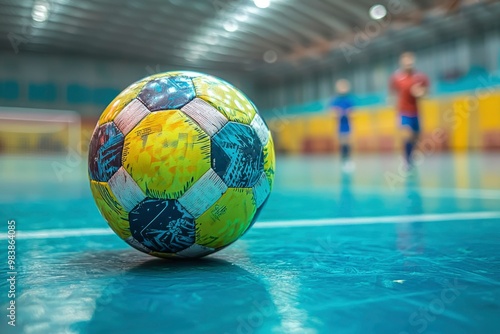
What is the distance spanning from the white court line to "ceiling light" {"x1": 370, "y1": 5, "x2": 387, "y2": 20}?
18.7 metres

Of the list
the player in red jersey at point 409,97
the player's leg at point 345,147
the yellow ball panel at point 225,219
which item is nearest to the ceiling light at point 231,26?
the player's leg at point 345,147

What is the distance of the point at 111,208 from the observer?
5.58 ft

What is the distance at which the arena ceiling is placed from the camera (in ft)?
66.7

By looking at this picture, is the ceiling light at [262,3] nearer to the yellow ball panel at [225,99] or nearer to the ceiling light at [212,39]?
the ceiling light at [212,39]

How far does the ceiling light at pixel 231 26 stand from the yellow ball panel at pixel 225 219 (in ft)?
71.3

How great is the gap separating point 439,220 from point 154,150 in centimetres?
190

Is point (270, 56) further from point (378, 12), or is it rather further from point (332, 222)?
point (332, 222)

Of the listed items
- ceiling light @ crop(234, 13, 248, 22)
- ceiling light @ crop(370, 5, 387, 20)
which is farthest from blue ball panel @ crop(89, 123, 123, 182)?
ceiling light @ crop(234, 13, 248, 22)

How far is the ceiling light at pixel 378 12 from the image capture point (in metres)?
20.1

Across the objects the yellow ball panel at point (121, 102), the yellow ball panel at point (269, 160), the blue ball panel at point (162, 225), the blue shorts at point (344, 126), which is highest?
the blue shorts at point (344, 126)

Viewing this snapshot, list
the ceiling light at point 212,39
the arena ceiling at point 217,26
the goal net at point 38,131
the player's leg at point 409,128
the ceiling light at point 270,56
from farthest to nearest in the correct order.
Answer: the goal net at point 38,131
the ceiling light at point 270,56
the ceiling light at point 212,39
the arena ceiling at point 217,26
the player's leg at point 409,128

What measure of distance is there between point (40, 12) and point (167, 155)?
22.5m

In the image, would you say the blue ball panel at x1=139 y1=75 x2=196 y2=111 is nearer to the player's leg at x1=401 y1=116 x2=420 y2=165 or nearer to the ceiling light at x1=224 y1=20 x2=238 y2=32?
the player's leg at x1=401 y1=116 x2=420 y2=165

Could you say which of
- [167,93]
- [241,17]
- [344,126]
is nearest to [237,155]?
[167,93]
